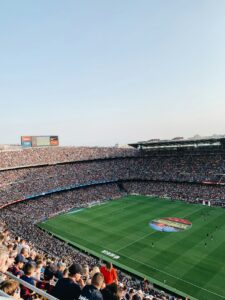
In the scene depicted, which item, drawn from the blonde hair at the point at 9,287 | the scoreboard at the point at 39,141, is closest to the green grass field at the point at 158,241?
the blonde hair at the point at 9,287

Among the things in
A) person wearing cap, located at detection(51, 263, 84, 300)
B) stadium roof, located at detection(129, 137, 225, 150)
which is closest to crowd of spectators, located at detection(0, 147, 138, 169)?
stadium roof, located at detection(129, 137, 225, 150)

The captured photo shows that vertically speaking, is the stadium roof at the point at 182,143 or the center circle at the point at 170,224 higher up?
the stadium roof at the point at 182,143

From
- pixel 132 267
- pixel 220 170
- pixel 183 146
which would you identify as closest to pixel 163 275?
pixel 132 267

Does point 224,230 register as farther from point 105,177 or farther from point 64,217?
point 105,177

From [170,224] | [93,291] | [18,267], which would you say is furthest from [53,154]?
[93,291]

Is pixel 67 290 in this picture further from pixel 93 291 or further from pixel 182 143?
pixel 182 143

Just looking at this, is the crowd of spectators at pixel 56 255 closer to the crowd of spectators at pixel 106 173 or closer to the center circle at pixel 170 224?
the crowd of spectators at pixel 106 173
